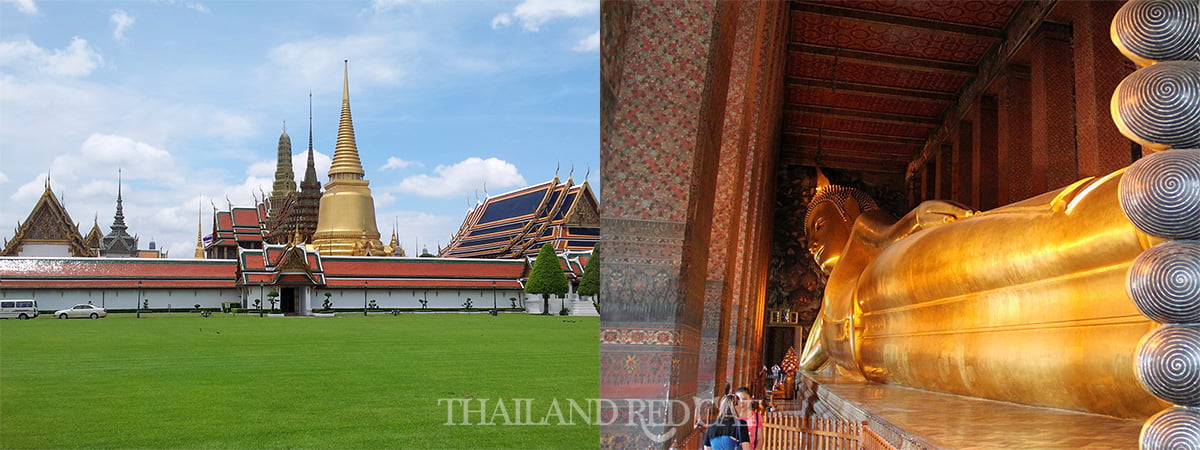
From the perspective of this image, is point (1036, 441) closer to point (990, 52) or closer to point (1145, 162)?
point (1145, 162)

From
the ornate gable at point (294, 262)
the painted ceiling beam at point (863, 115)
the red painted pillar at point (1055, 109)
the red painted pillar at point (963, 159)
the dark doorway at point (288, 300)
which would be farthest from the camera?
the dark doorway at point (288, 300)

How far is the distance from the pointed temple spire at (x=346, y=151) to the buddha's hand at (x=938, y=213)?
1504 inches

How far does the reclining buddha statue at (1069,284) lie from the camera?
1.72 meters

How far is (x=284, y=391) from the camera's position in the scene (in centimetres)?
836

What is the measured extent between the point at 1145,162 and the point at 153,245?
78.8 metres

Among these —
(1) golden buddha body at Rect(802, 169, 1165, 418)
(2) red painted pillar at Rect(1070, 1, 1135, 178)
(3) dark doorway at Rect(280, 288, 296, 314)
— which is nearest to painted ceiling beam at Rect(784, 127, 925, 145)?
(2) red painted pillar at Rect(1070, 1, 1135, 178)

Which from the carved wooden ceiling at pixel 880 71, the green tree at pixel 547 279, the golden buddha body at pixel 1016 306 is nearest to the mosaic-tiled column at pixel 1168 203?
the golden buddha body at pixel 1016 306

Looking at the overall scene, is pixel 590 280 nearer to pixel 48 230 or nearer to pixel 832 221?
pixel 48 230

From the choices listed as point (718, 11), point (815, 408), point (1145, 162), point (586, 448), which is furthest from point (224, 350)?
point (1145, 162)

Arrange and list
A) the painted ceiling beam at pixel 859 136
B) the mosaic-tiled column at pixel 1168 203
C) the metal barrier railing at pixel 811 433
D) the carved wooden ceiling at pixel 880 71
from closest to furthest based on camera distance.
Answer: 1. the mosaic-tiled column at pixel 1168 203
2. the metal barrier railing at pixel 811 433
3. the carved wooden ceiling at pixel 880 71
4. the painted ceiling beam at pixel 859 136

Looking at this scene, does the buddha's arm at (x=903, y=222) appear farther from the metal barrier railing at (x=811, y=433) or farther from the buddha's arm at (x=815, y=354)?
the metal barrier railing at (x=811, y=433)

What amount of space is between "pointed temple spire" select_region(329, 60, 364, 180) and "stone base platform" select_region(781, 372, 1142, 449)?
3893cm

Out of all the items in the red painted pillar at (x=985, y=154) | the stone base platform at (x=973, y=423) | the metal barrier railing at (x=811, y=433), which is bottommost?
the metal barrier railing at (x=811, y=433)

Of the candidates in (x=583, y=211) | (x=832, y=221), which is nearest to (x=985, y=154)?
(x=832, y=221)
